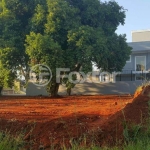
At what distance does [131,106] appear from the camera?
21.1ft

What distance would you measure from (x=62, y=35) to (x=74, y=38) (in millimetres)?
1184

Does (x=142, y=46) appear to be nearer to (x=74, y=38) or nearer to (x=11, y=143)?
(x=74, y=38)

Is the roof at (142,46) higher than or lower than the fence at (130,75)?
higher

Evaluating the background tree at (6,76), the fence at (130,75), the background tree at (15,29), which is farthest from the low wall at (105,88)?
the background tree at (6,76)

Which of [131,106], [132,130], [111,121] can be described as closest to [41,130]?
[111,121]

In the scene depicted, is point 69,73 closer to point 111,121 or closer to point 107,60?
point 107,60

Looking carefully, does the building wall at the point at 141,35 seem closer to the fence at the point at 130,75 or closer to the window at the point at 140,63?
the window at the point at 140,63

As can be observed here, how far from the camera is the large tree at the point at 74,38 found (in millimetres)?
Result: 14188

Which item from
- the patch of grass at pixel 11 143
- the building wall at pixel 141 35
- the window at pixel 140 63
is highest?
the building wall at pixel 141 35

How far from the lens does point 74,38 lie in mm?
14758

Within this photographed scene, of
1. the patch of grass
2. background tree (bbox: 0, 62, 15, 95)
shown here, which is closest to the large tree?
background tree (bbox: 0, 62, 15, 95)

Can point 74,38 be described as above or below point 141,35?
below

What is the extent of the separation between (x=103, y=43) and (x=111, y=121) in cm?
1021

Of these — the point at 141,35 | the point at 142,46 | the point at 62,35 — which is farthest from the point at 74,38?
the point at 141,35
